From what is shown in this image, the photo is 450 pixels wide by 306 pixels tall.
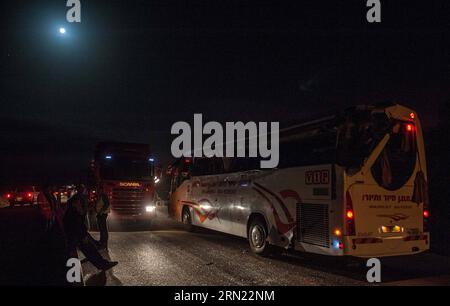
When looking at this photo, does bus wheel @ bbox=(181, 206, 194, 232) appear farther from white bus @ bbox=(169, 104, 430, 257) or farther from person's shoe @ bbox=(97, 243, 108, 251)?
white bus @ bbox=(169, 104, 430, 257)

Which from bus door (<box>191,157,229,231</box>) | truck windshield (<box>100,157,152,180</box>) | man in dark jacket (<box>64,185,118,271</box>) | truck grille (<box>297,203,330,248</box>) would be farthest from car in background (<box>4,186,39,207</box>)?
truck grille (<box>297,203,330,248</box>)

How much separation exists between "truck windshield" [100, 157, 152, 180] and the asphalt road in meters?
5.98

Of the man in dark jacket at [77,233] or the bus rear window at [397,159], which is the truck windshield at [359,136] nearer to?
the bus rear window at [397,159]

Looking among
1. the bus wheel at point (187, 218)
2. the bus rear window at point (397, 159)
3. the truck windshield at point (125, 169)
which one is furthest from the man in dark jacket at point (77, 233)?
the truck windshield at point (125, 169)

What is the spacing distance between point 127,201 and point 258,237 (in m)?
8.59

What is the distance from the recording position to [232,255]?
10094 mm

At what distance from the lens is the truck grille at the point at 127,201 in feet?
55.9

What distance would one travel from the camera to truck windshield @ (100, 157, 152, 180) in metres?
17.4

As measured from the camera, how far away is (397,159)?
326 inches

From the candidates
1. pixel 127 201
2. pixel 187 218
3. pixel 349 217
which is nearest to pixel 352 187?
pixel 349 217

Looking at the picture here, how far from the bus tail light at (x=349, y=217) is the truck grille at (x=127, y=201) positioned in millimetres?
11649

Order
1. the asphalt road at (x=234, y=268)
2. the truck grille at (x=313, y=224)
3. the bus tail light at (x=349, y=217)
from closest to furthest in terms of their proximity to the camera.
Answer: the asphalt road at (x=234, y=268), the bus tail light at (x=349, y=217), the truck grille at (x=313, y=224)

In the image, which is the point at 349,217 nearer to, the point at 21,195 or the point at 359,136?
the point at 359,136
